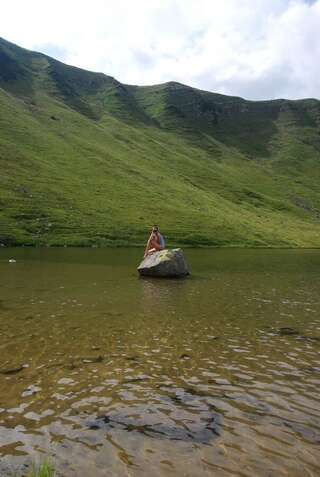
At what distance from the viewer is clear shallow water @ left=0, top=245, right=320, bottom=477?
924 centimetres

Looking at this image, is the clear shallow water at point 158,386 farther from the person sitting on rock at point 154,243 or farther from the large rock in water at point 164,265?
the person sitting on rock at point 154,243

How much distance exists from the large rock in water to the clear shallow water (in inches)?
475

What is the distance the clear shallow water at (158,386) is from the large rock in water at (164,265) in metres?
12.1

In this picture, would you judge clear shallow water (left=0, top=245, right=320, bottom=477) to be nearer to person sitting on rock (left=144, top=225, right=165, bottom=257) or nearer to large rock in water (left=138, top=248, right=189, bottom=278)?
large rock in water (left=138, top=248, right=189, bottom=278)

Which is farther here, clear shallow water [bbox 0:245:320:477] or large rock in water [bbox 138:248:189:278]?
large rock in water [bbox 138:248:189:278]

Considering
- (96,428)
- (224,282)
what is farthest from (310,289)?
(96,428)

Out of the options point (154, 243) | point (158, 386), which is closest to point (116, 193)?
point (154, 243)

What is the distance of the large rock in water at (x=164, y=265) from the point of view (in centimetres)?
4044

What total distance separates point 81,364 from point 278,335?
30.2ft

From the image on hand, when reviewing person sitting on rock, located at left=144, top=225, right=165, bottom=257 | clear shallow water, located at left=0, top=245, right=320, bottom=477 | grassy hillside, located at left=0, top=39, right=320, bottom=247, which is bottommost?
clear shallow water, located at left=0, top=245, right=320, bottom=477

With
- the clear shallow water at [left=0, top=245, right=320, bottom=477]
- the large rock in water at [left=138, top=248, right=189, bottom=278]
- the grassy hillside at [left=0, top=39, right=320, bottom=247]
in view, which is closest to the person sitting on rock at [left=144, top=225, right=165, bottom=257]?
the large rock in water at [left=138, top=248, right=189, bottom=278]

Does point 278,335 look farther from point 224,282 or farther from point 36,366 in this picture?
point 224,282

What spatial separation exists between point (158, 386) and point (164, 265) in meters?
27.6

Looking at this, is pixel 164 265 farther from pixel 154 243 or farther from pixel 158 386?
pixel 158 386
